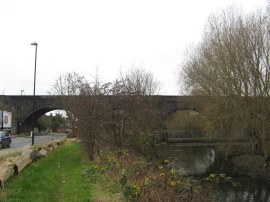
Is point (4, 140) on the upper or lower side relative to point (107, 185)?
upper

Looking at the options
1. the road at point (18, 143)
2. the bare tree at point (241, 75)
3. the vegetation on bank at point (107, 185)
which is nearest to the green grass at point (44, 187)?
the vegetation on bank at point (107, 185)

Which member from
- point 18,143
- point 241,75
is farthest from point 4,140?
point 241,75

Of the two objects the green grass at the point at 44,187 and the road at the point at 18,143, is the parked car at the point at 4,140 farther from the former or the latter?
the green grass at the point at 44,187

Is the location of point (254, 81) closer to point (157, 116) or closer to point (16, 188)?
point (157, 116)

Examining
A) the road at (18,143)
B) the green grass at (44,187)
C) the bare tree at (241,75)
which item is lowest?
the green grass at (44,187)

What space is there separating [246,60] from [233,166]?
7.99 meters

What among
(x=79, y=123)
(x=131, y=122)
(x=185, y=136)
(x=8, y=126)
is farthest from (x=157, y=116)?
(x=8, y=126)

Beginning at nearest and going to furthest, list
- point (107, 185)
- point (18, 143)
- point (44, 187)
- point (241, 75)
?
point (44, 187)
point (107, 185)
point (241, 75)
point (18, 143)

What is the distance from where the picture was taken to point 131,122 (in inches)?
707

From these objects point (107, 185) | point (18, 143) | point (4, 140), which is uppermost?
point (4, 140)

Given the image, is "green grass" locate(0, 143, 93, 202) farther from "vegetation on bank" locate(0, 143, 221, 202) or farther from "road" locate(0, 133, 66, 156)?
"road" locate(0, 133, 66, 156)

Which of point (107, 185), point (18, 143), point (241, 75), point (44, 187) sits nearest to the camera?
point (44, 187)

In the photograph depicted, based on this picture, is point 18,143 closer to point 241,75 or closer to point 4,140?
point 4,140

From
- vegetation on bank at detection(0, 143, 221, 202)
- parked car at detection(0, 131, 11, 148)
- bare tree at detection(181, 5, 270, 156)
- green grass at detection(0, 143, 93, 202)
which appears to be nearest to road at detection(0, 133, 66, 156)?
parked car at detection(0, 131, 11, 148)
